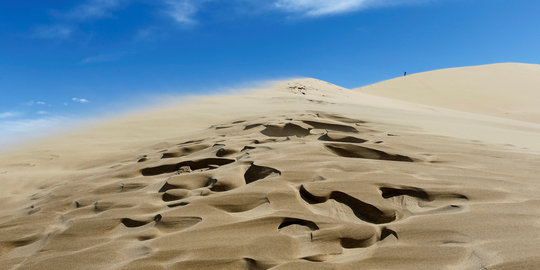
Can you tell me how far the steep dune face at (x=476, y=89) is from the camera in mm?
22536

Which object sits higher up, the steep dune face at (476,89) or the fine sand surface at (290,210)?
the steep dune face at (476,89)

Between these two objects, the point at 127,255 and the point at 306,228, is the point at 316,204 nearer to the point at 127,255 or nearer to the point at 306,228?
the point at 306,228

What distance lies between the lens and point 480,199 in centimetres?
202

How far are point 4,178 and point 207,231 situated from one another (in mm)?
2864

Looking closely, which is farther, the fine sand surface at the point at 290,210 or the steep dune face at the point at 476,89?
the steep dune face at the point at 476,89

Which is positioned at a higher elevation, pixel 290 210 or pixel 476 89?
pixel 476 89

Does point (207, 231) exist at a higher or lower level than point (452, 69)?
lower

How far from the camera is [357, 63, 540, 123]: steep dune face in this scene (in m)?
22.5

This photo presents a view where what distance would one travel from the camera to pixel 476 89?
27281mm

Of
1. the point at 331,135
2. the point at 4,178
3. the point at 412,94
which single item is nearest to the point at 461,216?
the point at 331,135

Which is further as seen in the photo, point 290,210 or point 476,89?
point 476,89

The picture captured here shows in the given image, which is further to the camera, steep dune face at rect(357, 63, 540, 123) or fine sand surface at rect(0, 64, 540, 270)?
steep dune face at rect(357, 63, 540, 123)

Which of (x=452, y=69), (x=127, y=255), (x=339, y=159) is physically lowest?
(x=127, y=255)

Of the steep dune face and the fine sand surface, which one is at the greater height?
the steep dune face
